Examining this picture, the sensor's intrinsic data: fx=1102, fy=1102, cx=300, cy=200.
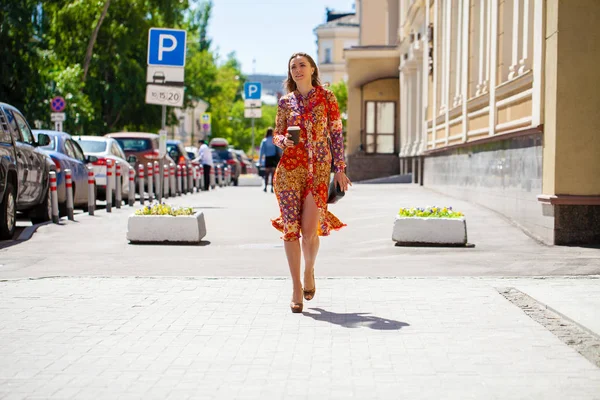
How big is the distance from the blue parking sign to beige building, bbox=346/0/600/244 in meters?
5.32

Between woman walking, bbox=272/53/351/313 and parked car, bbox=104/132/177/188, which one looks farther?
parked car, bbox=104/132/177/188

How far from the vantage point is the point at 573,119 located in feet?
41.7

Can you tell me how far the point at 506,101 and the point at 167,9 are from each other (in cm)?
2940

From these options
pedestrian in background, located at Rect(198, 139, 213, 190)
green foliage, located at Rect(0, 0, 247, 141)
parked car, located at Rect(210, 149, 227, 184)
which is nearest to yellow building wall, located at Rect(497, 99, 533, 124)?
pedestrian in background, located at Rect(198, 139, 213, 190)

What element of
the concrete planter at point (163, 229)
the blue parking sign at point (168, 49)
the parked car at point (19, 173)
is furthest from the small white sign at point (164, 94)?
the concrete planter at point (163, 229)

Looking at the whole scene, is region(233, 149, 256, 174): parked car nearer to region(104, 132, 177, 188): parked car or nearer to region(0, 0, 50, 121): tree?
region(0, 0, 50, 121): tree

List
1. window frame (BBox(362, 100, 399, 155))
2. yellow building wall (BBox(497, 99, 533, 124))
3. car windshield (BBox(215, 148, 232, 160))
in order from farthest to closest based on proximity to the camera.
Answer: car windshield (BBox(215, 148, 232, 160)) < window frame (BBox(362, 100, 399, 155)) < yellow building wall (BBox(497, 99, 533, 124))

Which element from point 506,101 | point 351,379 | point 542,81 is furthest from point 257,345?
point 506,101

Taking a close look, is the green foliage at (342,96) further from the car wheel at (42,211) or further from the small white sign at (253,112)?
the car wheel at (42,211)

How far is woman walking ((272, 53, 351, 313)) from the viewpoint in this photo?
8141 millimetres

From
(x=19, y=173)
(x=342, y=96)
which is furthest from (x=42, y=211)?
(x=342, y=96)

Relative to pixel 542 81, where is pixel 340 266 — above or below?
below

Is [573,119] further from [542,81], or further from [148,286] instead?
[148,286]

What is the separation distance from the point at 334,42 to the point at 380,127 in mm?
81117
